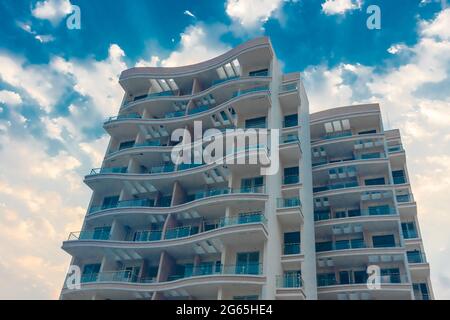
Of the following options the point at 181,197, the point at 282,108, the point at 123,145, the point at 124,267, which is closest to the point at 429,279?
the point at 282,108

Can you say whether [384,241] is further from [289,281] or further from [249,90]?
[249,90]

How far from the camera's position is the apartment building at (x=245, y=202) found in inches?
1303

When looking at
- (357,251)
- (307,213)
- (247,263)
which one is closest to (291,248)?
(307,213)

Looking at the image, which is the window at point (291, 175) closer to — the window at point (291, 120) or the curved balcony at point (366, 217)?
the window at point (291, 120)

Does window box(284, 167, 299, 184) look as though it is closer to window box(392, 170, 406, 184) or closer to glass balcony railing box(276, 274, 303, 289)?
glass balcony railing box(276, 274, 303, 289)

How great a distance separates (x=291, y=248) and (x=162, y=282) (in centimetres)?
1135

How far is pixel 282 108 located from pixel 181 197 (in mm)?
15135

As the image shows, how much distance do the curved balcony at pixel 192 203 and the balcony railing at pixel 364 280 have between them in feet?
36.6

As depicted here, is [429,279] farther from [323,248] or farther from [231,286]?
[231,286]

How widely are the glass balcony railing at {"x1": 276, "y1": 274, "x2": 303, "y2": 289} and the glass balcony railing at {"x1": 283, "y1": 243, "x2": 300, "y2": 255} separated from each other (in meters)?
2.48

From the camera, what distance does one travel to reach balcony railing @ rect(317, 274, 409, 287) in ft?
117

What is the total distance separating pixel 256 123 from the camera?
42062 millimetres

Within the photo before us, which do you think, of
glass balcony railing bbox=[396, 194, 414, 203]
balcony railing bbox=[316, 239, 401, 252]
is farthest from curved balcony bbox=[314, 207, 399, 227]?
glass balcony railing bbox=[396, 194, 414, 203]
